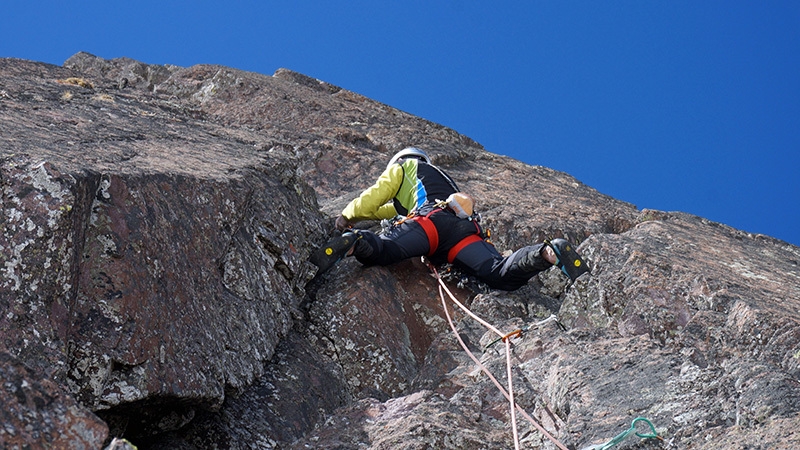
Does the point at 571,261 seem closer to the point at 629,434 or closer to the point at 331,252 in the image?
the point at 331,252

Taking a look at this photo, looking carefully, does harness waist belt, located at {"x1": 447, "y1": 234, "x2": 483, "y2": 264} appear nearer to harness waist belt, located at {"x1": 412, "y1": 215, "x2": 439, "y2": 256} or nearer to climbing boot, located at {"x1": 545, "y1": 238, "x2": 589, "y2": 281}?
harness waist belt, located at {"x1": 412, "y1": 215, "x2": 439, "y2": 256}

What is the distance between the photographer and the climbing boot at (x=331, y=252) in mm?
7023

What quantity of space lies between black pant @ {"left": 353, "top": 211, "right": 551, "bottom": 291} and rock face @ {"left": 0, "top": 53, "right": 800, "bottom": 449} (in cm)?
16

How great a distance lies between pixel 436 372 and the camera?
6.00m

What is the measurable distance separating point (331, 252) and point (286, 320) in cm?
98

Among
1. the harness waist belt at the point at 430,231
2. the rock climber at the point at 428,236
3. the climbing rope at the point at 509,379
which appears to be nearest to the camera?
the climbing rope at the point at 509,379

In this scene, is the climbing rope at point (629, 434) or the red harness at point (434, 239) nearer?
the climbing rope at point (629, 434)

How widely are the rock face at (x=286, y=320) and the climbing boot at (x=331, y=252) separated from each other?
100mm

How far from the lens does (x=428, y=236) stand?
25.5 feet

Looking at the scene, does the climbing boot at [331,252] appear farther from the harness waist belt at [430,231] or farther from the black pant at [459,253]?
the harness waist belt at [430,231]

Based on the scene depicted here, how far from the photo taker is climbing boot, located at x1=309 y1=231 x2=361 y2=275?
702 cm

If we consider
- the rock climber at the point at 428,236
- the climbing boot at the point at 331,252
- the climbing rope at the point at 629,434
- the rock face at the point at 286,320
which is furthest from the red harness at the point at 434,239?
the climbing rope at the point at 629,434

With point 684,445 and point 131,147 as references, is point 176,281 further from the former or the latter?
point 684,445

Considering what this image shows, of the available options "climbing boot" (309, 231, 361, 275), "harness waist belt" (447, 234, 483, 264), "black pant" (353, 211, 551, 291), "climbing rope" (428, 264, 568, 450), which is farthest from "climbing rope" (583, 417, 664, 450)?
"harness waist belt" (447, 234, 483, 264)
